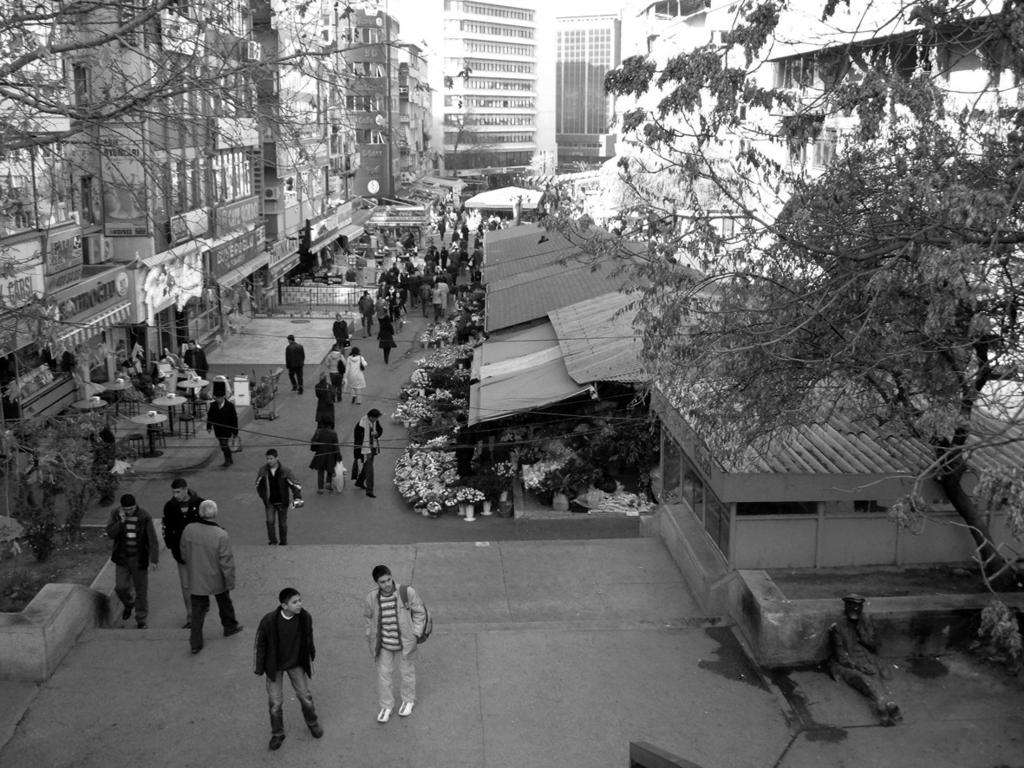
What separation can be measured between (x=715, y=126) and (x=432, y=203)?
6325 centimetres

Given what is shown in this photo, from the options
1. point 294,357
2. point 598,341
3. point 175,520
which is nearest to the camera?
point 175,520

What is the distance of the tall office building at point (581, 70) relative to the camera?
172 m

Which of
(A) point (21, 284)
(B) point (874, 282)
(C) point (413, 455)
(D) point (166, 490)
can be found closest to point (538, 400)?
(C) point (413, 455)

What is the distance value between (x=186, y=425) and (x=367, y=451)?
180 inches

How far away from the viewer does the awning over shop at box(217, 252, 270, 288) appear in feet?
90.0

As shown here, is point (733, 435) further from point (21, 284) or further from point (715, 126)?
point (21, 284)

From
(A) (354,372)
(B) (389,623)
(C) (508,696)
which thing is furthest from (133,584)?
(A) (354,372)

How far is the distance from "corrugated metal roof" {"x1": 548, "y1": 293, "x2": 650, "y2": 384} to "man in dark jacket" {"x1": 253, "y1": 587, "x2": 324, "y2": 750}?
6.14 metres

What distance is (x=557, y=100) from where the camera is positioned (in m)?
177

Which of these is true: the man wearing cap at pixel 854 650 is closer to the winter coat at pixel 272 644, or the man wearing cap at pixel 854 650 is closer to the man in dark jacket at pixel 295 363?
the winter coat at pixel 272 644

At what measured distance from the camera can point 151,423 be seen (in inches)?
685

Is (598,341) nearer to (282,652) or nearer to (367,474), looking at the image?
(367,474)

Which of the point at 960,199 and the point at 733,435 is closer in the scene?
the point at 960,199

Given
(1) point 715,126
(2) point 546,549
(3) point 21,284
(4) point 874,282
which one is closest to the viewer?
(4) point 874,282
